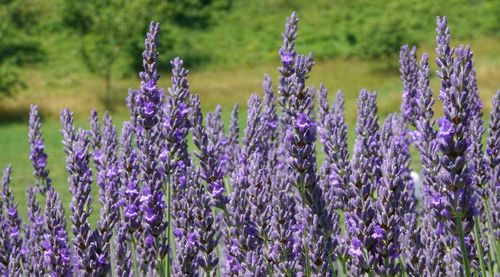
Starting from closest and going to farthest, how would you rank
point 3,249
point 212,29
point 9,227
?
point 3,249 < point 9,227 < point 212,29

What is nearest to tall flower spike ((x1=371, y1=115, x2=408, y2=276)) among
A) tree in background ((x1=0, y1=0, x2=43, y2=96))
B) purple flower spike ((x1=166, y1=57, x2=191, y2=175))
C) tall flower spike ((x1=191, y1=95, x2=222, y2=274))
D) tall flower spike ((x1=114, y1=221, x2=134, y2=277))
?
tall flower spike ((x1=191, y1=95, x2=222, y2=274))

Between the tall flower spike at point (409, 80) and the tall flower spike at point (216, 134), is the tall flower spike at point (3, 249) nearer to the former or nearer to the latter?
the tall flower spike at point (216, 134)

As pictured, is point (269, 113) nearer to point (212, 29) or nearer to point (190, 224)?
point (190, 224)

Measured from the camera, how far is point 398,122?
140 inches

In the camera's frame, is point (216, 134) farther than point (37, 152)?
Yes

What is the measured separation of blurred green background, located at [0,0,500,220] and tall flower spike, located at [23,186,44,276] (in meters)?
17.6

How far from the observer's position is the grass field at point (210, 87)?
21453 mm

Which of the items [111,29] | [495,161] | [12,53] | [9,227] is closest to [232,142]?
[9,227]

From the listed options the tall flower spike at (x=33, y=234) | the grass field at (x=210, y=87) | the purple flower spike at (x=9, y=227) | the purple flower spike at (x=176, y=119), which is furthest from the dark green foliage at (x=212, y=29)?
the purple flower spike at (x=176, y=119)

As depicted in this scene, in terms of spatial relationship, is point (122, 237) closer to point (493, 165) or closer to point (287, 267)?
point (287, 267)

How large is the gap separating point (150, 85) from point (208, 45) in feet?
113

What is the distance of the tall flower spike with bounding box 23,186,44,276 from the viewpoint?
286cm

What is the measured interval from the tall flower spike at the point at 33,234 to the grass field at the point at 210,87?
14908 mm

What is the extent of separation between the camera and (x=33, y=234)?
3230 millimetres
